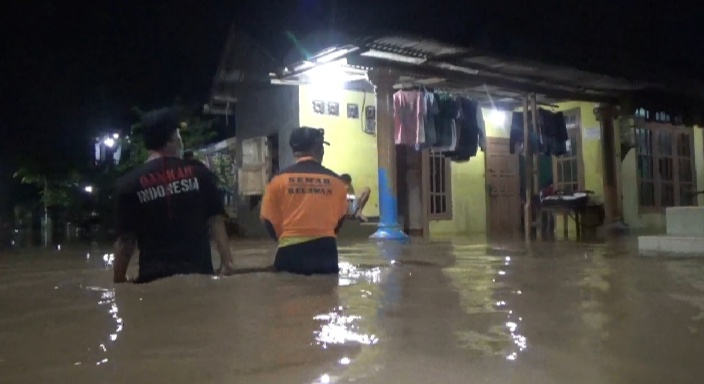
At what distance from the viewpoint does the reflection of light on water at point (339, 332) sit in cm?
303

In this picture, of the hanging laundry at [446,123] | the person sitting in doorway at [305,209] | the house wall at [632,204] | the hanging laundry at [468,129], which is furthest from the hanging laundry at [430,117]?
the person sitting in doorway at [305,209]

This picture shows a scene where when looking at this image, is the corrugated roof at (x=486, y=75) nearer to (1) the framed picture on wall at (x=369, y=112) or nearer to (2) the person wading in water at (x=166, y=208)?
(1) the framed picture on wall at (x=369, y=112)

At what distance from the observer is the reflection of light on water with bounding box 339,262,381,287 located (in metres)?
5.14

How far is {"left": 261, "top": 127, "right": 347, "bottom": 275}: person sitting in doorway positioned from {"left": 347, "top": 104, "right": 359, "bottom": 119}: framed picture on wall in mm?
8710

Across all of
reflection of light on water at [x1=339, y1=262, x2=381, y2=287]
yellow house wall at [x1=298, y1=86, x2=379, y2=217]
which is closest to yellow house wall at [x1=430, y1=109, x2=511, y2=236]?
yellow house wall at [x1=298, y1=86, x2=379, y2=217]

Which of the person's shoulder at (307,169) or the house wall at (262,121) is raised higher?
the house wall at (262,121)

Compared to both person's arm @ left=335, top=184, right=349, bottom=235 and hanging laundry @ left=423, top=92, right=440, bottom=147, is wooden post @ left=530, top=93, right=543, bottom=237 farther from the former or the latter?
person's arm @ left=335, top=184, right=349, bottom=235

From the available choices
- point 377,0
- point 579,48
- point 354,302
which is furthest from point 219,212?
point 579,48

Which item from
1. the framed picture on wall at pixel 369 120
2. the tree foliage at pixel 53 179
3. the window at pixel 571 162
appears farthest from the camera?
the tree foliage at pixel 53 179

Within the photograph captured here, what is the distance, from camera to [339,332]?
3213 millimetres

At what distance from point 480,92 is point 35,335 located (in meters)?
11.8

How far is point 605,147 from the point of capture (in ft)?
47.0

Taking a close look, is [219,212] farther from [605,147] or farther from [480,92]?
[605,147]

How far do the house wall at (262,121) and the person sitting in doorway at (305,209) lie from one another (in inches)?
326
